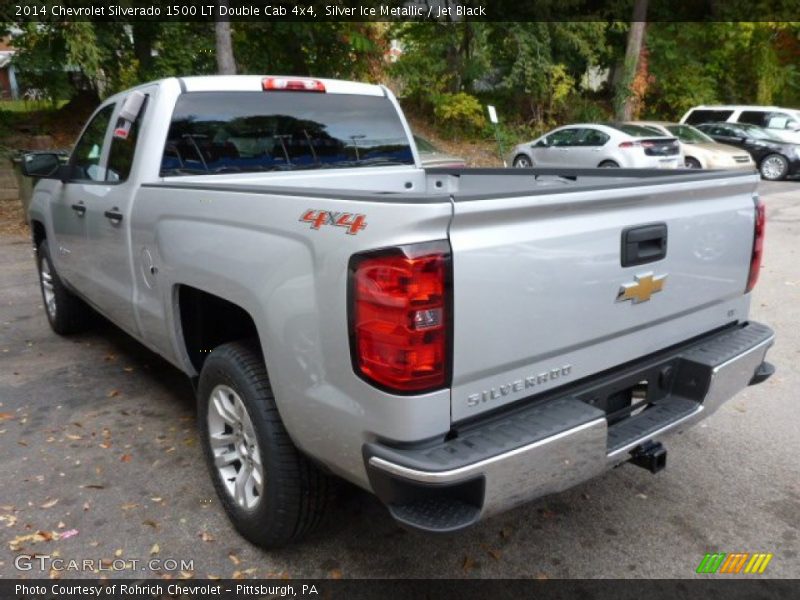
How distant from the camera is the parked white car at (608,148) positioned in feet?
46.8

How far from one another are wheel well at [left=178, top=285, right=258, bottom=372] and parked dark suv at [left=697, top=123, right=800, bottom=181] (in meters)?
17.9

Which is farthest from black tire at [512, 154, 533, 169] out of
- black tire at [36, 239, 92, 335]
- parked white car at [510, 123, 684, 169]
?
black tire at [36, 239, 92, 335]

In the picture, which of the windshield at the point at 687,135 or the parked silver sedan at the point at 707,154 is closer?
the parked silver sedan at the point at 707,154

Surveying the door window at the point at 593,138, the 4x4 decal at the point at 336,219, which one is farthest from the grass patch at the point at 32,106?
the 4x4 decal at the point at 336,219

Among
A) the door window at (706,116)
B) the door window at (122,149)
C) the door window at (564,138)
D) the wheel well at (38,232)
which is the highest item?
the door window at (122,149)

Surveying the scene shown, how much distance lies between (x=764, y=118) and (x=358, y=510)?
62.7ft

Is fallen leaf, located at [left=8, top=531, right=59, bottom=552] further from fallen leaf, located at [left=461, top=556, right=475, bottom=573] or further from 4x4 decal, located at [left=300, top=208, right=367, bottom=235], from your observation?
4x4 decal, located at [left=300, top=208, right=367, bottom=235]

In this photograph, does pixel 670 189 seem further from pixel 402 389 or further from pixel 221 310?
pixel 221 310

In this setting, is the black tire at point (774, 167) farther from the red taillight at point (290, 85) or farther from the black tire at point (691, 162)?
the red taillight at point (290, 85)

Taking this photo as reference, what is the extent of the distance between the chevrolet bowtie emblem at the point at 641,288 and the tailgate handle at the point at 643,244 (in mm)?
66

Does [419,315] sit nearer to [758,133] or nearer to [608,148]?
[608,148]

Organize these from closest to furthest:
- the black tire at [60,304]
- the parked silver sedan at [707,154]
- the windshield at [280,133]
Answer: the windshield at [280,133], the black tire at [60,304], the parked silver sedan at [707,154]

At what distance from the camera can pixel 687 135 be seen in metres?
16.4

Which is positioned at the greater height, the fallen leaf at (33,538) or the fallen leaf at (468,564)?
the fallen leaf at (33,538)
